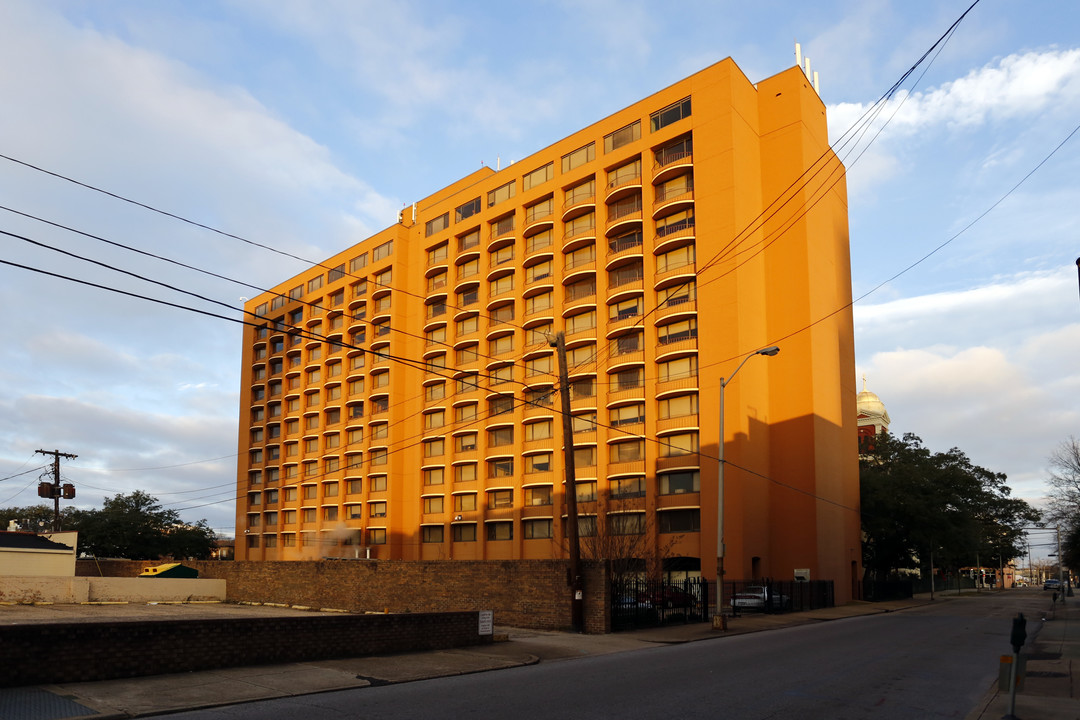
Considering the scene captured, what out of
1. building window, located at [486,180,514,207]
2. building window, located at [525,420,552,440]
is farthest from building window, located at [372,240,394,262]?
building window, located at [525,420,552,440]

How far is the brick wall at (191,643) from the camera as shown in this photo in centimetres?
1330

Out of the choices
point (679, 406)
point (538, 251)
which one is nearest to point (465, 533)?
point (679, 406)

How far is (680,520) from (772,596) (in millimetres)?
14421

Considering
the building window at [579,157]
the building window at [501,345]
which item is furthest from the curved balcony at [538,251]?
the building window at [501,345]

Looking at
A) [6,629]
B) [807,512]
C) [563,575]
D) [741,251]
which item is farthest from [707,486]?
[6,629]

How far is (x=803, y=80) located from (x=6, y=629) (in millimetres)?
59154

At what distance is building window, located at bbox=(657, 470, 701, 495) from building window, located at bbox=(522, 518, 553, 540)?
1139cm

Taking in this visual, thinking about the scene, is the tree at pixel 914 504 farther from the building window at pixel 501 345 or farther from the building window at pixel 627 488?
the building window at pixel 501 345

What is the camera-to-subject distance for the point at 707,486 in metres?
52.0

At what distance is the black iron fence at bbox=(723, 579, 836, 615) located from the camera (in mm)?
39250

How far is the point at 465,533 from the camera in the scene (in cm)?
6969

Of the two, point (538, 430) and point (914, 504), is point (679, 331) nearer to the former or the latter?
point (538, 430)

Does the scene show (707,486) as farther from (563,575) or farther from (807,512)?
(563,575)

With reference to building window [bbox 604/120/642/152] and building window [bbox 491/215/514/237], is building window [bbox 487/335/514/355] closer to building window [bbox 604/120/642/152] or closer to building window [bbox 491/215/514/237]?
building window [bbox 491/215/514/237]
